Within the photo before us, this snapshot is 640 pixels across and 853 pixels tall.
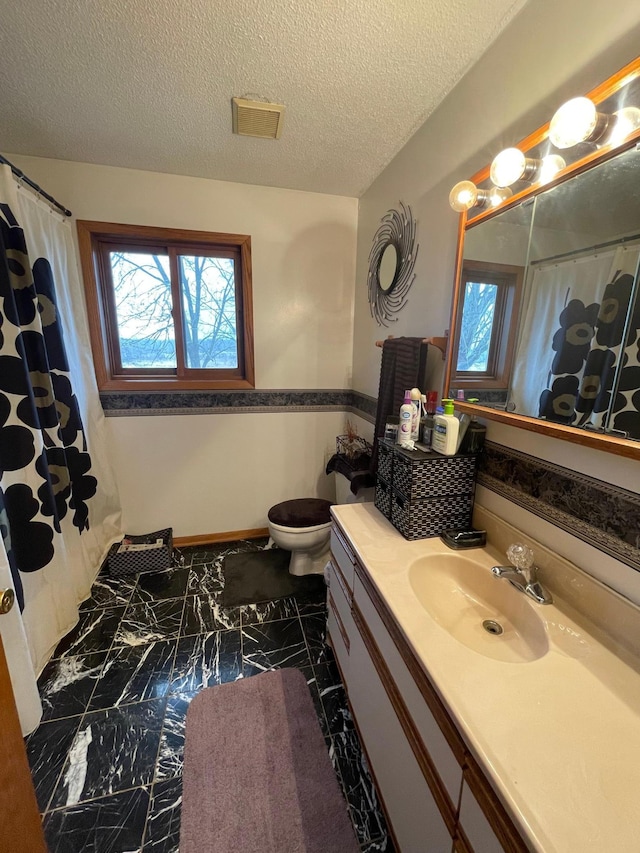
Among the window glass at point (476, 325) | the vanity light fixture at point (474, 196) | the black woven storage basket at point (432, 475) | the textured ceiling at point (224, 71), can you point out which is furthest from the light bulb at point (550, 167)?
the black woven storage basket at point (432, 475)

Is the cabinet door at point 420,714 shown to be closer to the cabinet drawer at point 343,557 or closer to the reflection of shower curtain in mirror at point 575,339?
the cabinet drawer at point 343,557

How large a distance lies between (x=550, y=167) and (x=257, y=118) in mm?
1192

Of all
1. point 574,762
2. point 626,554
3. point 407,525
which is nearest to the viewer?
point 574,762

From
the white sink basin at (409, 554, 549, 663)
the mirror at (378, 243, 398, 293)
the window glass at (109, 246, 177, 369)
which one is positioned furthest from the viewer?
the window glass at (109, 246, 177, 369)

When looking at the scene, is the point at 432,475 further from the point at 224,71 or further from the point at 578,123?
the point at 224,71

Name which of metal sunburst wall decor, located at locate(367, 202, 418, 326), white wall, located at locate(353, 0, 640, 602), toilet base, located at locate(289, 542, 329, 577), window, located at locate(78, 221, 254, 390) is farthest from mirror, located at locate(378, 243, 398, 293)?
toilet base, located at locate(289, 542, 329, 577)

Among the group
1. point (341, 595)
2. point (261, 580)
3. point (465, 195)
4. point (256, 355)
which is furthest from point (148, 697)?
point (465, 195)

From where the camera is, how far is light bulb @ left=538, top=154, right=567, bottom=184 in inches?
33.5

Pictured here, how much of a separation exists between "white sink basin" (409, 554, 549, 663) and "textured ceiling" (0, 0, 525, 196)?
1.62 m

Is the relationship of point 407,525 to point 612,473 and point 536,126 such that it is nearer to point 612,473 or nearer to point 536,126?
point 612,473

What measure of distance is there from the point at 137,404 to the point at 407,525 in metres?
1.82

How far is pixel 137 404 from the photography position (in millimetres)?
2145

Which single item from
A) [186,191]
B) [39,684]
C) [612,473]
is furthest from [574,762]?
[186,191]

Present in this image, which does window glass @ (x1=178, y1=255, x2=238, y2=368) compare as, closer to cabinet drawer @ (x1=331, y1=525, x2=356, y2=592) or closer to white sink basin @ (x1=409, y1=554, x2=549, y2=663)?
cabinet drawer @ (x1=331, y1=525, x2=356, y2=592)
